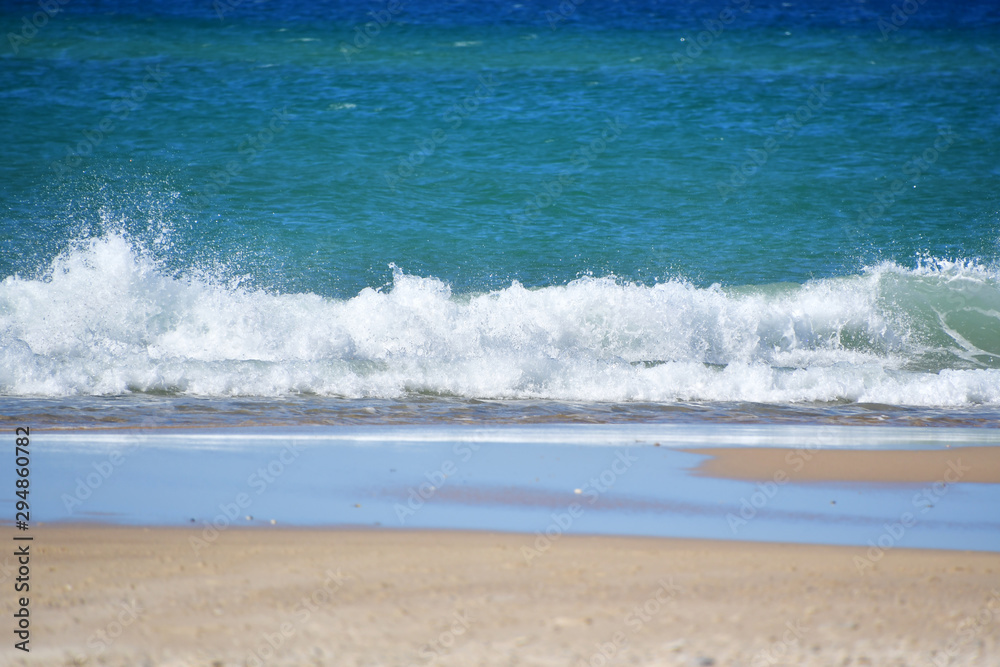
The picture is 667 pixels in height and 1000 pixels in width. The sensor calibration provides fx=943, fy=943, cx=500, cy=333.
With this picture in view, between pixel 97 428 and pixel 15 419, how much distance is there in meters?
0.65

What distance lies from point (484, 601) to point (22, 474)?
8.34 feet

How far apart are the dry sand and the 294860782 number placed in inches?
8.1

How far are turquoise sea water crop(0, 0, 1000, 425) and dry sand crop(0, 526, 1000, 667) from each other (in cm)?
249

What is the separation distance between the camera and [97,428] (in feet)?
17.7

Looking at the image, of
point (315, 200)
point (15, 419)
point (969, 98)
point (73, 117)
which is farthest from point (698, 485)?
point (969, 98)

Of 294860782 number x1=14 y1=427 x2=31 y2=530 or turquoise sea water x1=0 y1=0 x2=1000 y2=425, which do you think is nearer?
294860782 number x1=14 y1=427 x2=31 y2=530

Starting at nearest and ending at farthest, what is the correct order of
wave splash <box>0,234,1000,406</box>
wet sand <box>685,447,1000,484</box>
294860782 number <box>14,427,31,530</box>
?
1. 294860782 number <box>14,427,31,530</box>
2. wet sand <box>685,447,1000,484</box>
3. wave splash <box>0,234,1000,406</box>

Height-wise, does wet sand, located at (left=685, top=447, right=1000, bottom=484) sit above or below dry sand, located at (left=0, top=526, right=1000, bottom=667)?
below

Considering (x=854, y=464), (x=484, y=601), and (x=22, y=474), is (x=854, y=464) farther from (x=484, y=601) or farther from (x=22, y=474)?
(x=22, y=474)

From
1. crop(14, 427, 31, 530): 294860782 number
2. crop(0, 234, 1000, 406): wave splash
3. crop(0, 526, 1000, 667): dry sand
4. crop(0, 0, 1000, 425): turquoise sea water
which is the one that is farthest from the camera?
crop(0, 0, 1000, 425): turquoise sea water

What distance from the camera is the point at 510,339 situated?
26.9 feet

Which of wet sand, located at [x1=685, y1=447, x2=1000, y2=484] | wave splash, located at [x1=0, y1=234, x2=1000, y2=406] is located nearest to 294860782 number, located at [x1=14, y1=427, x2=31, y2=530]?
wave splash, located at [x1=0, y1=234, x2=1000, y2=406]

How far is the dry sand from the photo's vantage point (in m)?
2.70

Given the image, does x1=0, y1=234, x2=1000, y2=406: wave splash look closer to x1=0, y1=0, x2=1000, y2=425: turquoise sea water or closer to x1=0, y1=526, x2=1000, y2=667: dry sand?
x1=0, y1=0, x2=1000, y2=425: turquoise sea water
